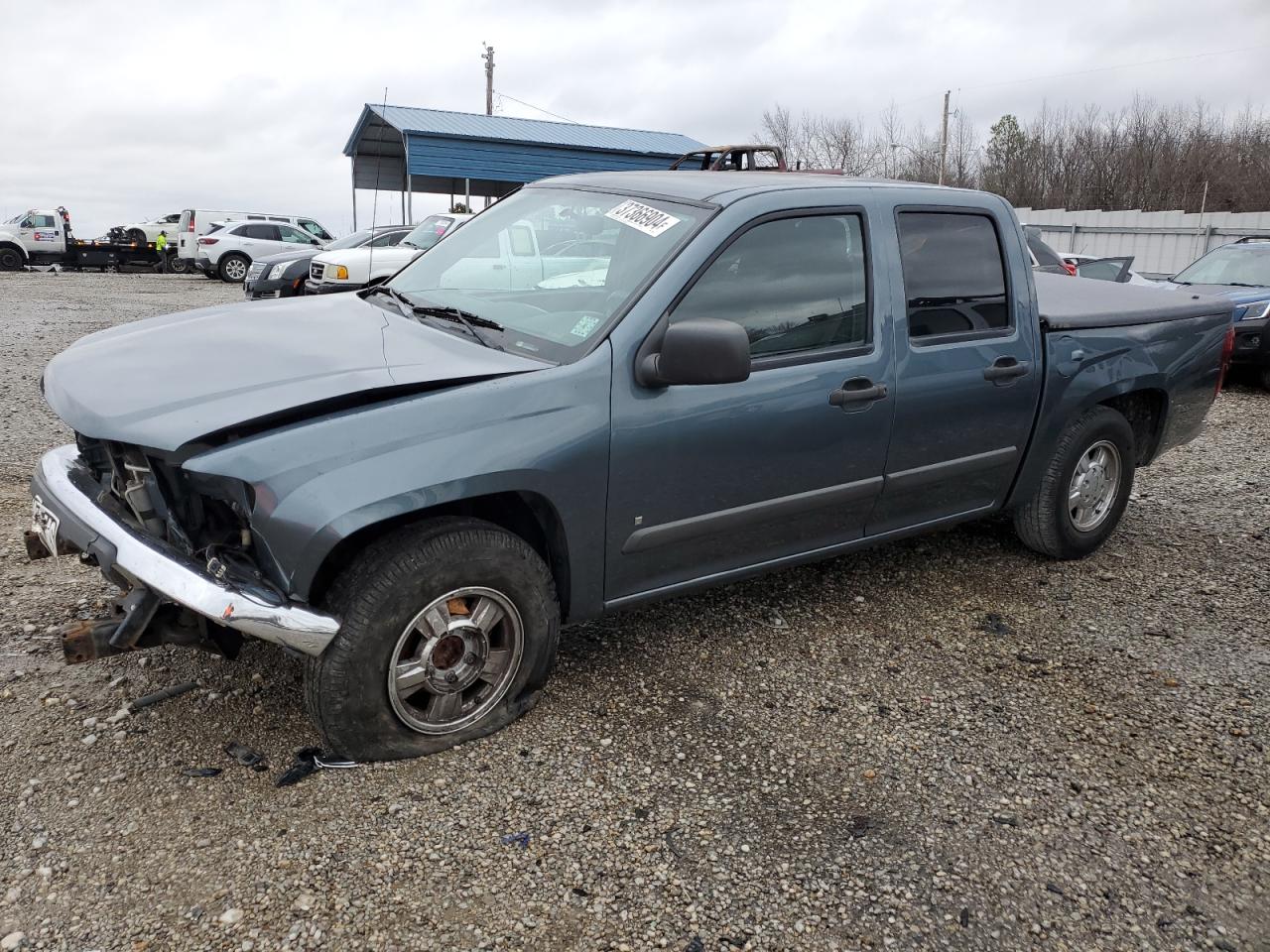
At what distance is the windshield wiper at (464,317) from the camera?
3317 millimetres

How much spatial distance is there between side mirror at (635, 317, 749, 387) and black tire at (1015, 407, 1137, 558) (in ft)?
7.66

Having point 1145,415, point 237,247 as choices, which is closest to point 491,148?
point 237,247

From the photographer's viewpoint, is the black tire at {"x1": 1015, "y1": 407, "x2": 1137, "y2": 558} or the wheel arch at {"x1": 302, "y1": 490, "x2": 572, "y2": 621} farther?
the black tire at {"x1": 1015, "y1": 407, "x2": 1137, "y2": 558}

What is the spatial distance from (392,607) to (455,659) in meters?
0.35

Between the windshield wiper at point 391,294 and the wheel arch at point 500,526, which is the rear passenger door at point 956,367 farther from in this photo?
the windshield wiper at point 391,294

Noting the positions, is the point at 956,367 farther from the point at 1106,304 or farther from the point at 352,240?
the point at 352,240

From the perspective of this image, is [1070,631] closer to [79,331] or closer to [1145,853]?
[1145,853]

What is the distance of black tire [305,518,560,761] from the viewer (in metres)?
2.74

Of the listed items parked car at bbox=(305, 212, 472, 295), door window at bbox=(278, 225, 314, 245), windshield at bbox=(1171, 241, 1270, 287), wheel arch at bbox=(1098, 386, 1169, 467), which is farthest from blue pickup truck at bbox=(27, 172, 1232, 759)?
door window at bbox=(278, 225, 314, 245)

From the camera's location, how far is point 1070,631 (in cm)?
417

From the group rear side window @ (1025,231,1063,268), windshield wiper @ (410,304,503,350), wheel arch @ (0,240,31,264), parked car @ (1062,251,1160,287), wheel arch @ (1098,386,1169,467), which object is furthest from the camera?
wheel arch @ (0,240,31,264)

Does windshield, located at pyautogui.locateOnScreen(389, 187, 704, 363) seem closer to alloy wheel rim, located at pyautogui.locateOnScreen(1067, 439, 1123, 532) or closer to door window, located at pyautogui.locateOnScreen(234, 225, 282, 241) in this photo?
alloy wheel rim, located at pyautogui.locateOnScreen(1067, 439, 1123, 532)

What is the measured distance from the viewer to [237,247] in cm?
2492

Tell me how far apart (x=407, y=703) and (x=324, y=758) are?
0.30m
